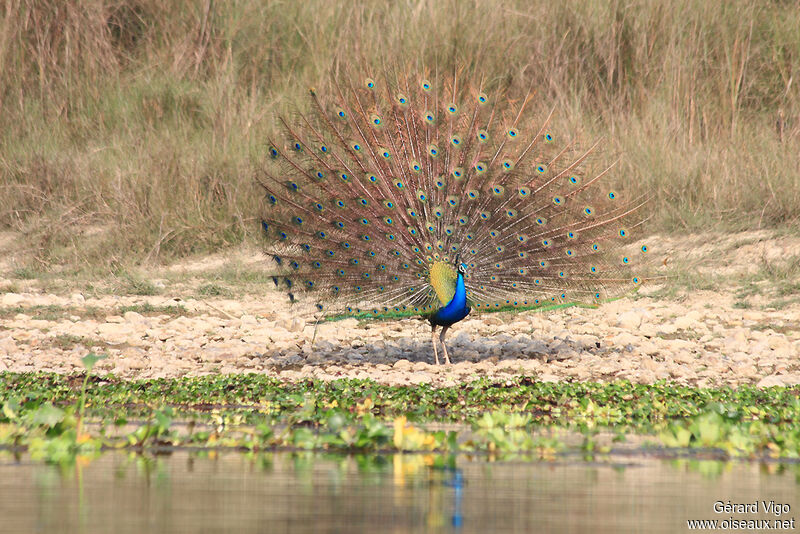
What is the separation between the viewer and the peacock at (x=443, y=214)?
30.6 feet

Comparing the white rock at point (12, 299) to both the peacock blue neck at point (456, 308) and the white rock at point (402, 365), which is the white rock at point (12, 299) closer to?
the white rock at point (402, 365)

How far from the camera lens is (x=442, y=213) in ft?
30.6

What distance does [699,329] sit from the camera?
10.8m

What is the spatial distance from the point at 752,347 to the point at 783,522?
18.6ft

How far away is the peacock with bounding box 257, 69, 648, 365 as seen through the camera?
30.6 feet

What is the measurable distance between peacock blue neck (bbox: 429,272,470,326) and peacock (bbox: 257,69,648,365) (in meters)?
0.06

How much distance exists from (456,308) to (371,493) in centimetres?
429

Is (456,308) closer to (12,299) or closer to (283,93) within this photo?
(12,299)

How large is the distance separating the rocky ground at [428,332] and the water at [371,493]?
3298mm

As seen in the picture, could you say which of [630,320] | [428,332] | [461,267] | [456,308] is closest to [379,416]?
[456,308]

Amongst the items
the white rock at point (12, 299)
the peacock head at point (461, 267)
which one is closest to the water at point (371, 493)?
the peacock head at point (461, 267)

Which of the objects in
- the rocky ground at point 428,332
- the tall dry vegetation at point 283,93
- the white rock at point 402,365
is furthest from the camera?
the tall dry vegetation at point 283,93

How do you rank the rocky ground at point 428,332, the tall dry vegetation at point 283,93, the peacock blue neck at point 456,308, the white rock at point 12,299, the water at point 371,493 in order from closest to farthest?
1. the water at point 371,493
2. the peacock blue neck at point 456,308
3. the rocky ground at point 428,332
4. the white rock at point 12,299
5. the tall dry vegetation at point 283,93

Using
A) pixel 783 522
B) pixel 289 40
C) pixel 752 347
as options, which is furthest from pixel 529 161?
pixel 289 40
